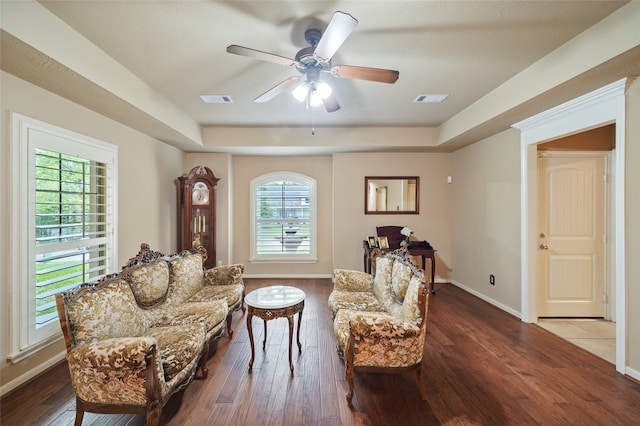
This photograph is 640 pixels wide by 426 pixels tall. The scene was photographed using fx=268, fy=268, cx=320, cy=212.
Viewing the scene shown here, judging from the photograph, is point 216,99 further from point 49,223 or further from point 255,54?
point 49,223

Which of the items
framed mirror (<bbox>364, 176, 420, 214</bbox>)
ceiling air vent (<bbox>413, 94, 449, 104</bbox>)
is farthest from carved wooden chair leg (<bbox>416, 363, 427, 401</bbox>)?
framed mirror (<bbox>364, 176, 420, 214</bbox>)

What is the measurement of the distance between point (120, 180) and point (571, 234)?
5590 mm

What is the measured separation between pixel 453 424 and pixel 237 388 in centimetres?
154

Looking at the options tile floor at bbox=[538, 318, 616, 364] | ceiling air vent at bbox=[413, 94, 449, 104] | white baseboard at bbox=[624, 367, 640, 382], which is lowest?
tile floor at bbox=[538, 318, 616, 364]

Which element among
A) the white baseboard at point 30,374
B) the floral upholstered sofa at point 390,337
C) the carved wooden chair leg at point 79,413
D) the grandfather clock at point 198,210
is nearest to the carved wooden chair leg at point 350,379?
the floral upholstered sofa at point 390,337

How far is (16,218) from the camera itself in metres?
2.08

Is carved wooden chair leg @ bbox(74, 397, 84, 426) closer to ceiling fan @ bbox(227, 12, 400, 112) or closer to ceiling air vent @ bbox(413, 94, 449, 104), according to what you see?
ceiling fan @ bbox(227, 12, 400, 112)

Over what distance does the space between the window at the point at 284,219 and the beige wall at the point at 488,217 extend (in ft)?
8.69

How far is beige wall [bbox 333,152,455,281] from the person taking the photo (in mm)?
5035

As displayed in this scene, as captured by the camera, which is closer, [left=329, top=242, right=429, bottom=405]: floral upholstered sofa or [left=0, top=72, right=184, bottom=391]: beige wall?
[left=329, top=242, right=429, bottom=405]: floral upholstered sofa

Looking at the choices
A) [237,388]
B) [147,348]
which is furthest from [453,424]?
[147,348]

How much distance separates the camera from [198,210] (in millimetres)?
4559

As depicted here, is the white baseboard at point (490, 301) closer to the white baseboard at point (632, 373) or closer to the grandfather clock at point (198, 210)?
the white baseboard at point (632, 373)

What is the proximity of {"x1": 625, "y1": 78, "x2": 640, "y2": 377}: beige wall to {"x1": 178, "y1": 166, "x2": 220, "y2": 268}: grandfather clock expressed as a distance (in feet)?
16.2
